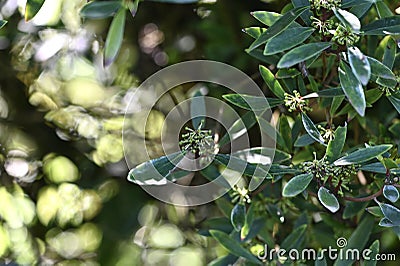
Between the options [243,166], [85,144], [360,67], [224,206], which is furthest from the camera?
[85,144]

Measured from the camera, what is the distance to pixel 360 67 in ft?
1.15

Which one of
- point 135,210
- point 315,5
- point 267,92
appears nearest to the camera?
point 315,5

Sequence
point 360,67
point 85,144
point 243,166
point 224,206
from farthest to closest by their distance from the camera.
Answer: point 85,144
point 224,206
point 243,166
point 360,67

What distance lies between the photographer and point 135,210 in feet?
2.49

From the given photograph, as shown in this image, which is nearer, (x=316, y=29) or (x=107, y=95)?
(x=316, y=29)

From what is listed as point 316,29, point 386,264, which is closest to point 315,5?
point 316,29

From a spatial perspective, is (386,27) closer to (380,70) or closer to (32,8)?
(380,70)

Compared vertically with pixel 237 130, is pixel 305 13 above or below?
above

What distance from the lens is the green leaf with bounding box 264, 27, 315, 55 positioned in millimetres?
389

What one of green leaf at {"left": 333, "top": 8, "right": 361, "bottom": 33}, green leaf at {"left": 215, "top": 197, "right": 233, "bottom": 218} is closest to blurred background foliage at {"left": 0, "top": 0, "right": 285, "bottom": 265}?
green leaf at {"left": 215, "top": 197, "right": 233, "bottom": 218}

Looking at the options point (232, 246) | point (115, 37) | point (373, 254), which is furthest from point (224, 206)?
point (115, 37)

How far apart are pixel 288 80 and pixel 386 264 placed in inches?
11.2

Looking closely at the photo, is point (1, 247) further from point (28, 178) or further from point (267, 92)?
point (267, 92)

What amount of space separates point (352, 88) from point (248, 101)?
10 centimetres
